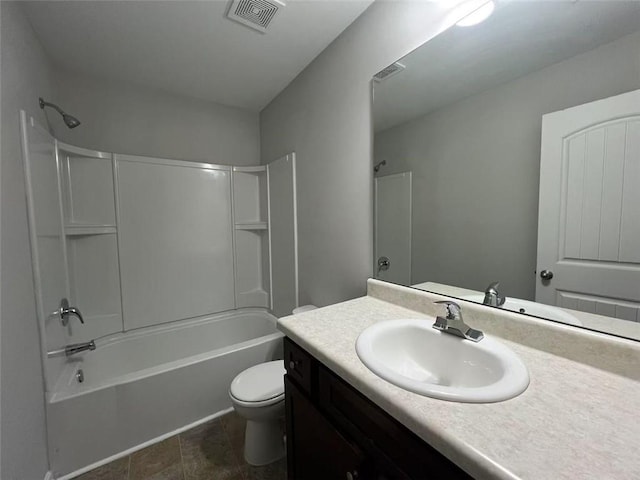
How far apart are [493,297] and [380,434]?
0.63m

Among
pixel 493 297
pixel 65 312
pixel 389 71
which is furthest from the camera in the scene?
pixel 65 312

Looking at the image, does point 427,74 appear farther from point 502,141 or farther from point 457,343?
point 457,343

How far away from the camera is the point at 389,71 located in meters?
1.24

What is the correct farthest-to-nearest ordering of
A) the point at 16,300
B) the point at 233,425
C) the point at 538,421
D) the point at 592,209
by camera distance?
1. the point at 233,425
2. the point at 16,300
3. the point at 592,209
4. the point at 538,421

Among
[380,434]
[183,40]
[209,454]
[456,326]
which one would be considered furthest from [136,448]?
[183,40]

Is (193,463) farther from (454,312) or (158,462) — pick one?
(454,312)

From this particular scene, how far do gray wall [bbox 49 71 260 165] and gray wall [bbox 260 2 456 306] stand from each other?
73 cm

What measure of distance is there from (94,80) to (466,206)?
269 cm

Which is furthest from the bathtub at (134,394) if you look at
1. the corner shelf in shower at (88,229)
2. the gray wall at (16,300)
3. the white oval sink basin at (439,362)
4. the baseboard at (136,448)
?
the white oval sink basin at (439,362)

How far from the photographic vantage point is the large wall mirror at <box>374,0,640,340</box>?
0.68m

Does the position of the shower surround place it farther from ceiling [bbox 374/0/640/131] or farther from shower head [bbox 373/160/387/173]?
ceiling [bbox 374/0/640/131]

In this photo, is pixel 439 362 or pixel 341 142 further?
pixel 341 142

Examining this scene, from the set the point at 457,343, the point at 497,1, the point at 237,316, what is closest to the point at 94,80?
the point at 237,316

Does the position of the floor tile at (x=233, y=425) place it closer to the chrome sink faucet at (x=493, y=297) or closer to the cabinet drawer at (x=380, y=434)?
the cabinet drawer at (x=380, y=434)
